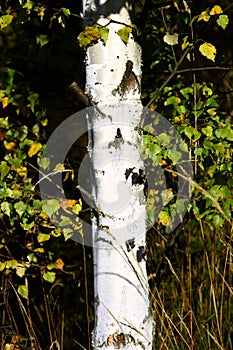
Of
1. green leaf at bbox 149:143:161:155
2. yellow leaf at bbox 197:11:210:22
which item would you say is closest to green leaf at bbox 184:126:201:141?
green leaf at bbox 149:143:161:155

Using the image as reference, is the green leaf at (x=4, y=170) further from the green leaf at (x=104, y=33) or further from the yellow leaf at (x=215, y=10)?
the yellow leaf at (x=215, y=10)

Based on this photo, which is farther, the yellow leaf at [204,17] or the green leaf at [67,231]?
the green leaf at [67,231]

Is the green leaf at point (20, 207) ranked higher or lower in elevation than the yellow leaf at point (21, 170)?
lower

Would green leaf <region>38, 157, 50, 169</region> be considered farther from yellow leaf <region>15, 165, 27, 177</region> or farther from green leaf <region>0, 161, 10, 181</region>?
green leaf <region>0, 161, 10, 181</region>

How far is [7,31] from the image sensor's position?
2984mm

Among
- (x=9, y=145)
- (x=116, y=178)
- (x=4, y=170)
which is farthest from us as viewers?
(x=9, y=145)

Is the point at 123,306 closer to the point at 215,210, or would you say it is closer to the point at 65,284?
the point at 215,210

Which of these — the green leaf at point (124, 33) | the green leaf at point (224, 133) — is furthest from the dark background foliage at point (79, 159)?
the green leaf at point (124, 33)

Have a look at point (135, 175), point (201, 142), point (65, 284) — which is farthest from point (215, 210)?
point (65, 284)

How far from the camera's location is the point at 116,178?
6.05 feet

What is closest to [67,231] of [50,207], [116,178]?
[50,207]

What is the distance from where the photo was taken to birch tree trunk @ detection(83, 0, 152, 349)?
6.02 feet

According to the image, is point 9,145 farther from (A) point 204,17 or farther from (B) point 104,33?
(A) point 204,17

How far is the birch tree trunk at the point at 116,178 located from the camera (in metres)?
1.83
